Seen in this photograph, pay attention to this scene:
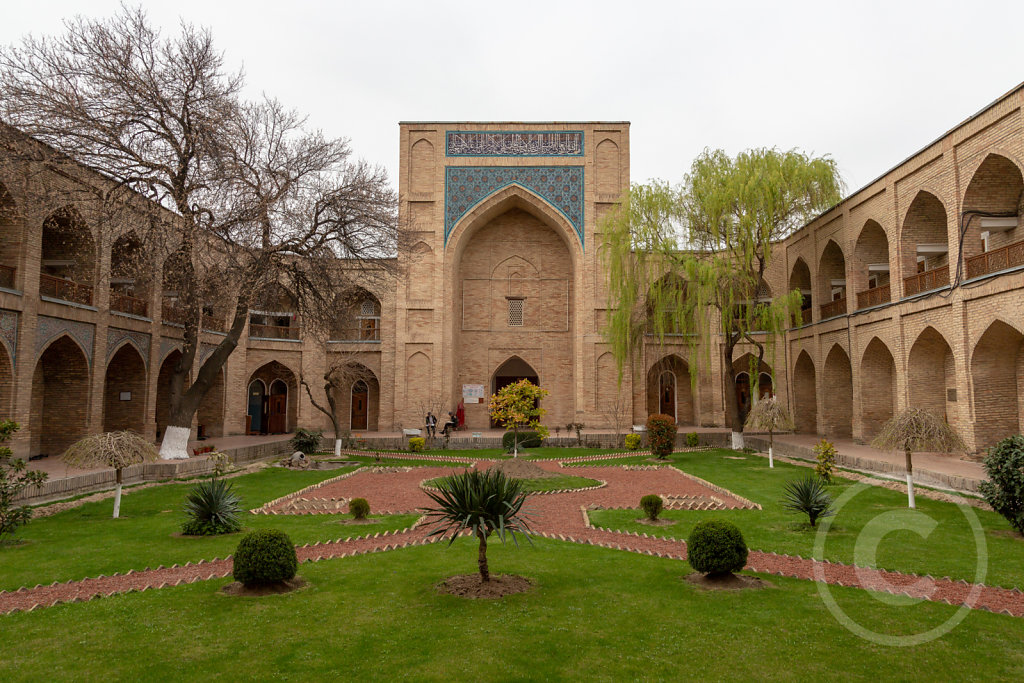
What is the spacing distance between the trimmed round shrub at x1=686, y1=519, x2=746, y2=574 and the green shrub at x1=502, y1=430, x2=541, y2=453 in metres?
14.4

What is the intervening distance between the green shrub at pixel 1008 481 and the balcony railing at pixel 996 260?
665cm

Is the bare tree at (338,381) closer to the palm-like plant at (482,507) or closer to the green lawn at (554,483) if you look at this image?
the green lawn at (554,483)

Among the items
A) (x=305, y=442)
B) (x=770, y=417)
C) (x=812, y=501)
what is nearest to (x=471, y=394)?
(x=305, y=442)

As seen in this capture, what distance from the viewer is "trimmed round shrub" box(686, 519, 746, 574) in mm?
6480

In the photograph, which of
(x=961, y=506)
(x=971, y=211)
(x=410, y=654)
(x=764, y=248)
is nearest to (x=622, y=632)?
(x=410, y=654)

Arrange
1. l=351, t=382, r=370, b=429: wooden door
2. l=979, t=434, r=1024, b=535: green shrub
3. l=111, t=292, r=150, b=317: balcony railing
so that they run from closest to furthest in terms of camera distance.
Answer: l=979, t=434, r=1024, b=535: green shrub < l=111, t=292, r=150, b=317: balcony railing < l=351, t=382, r=370, b=429: wooden door

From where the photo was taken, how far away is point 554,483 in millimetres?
14234

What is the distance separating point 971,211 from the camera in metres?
15.4

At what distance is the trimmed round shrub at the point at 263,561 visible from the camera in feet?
20.7

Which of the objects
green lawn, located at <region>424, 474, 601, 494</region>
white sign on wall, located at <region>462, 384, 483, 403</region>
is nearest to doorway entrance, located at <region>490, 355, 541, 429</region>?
white sign on wall, located at <region>462, 384, 483, 403</region>

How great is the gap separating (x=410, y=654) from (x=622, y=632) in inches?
69.3

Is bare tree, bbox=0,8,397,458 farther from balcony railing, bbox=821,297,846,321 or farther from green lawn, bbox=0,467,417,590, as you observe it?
balcony railing, bbox=821,297,846,321

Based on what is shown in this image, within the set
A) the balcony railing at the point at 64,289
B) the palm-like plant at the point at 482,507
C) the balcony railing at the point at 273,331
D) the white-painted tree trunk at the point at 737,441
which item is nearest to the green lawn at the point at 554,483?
the palm-like plant at the point at 482,507

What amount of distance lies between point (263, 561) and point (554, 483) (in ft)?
28.5
